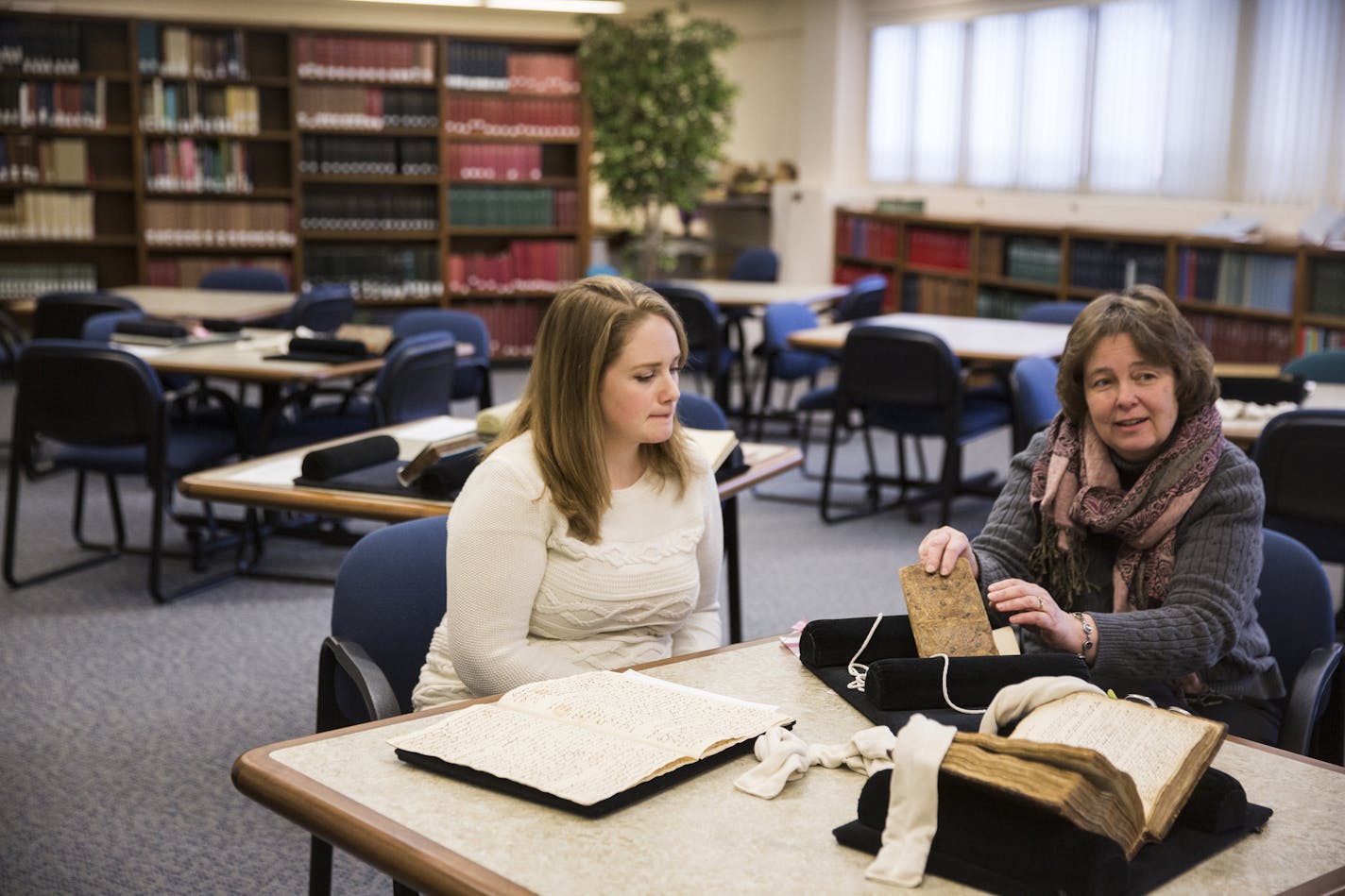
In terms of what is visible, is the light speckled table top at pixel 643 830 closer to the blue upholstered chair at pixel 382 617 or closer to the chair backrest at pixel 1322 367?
the blue upholstered chair at pixel 382 617

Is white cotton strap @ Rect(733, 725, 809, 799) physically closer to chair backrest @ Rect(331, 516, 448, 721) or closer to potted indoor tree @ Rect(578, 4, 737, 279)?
chair backrest @ Rect(331, 516, 448, 721)

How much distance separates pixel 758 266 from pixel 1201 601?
7268mm

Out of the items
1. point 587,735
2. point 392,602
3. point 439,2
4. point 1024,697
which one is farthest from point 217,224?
point 1024,697

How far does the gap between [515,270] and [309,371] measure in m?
5.21

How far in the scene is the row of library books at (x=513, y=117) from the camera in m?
9.50

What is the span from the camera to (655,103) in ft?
30.6

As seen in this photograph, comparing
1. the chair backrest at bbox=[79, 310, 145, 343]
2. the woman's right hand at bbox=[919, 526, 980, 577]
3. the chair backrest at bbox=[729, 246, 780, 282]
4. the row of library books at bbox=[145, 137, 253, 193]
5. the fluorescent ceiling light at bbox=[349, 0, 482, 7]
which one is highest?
the fluorescent ceiling light at bbox=[349, 0, 482, 7]

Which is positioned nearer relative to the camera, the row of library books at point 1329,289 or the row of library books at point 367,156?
the row of library books at point 1329,289

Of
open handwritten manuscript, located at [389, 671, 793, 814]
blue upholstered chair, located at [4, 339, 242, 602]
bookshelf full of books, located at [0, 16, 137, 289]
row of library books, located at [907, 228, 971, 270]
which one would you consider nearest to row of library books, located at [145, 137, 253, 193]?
bookshelf full of books, located at [0, 16, 137, 289]

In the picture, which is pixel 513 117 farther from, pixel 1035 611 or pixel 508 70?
pixel 1035 611

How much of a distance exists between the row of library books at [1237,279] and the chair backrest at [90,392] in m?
5.46

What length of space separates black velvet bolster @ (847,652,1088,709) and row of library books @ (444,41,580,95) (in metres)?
8.37

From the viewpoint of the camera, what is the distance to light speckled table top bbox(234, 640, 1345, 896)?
4.18 ft

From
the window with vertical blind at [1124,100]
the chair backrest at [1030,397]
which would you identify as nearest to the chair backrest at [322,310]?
the chair backrest at [1030,397]
